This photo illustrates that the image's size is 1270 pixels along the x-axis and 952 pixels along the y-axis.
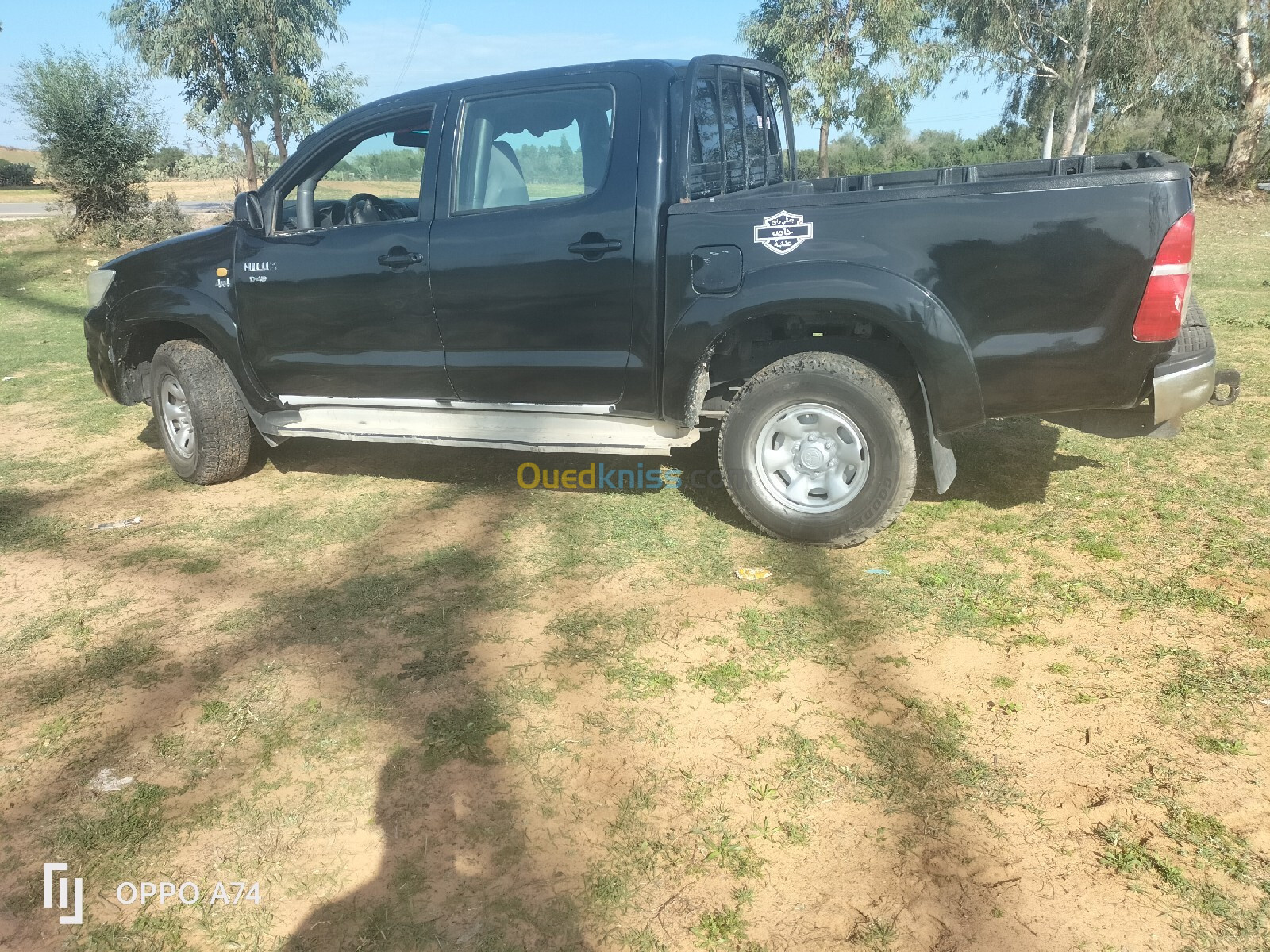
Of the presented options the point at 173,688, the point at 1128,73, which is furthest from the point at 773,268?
the point at 1128,73

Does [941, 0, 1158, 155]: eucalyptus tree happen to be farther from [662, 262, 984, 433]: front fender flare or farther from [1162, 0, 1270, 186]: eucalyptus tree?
[662, 262, 984, 433]: front fender flare

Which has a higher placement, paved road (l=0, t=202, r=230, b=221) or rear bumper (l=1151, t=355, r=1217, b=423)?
paved road (l=0, t=202, r=230, b=221)

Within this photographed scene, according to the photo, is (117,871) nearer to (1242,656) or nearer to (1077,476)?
(1242,656)

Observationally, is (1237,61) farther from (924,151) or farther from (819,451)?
(924,151)

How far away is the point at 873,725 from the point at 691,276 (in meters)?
2.02

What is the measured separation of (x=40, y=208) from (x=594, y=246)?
26354mm

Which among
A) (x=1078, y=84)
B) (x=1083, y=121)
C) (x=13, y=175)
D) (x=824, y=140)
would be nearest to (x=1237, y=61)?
(x=1078, y=84)

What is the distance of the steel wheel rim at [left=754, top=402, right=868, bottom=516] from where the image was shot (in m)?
4.11

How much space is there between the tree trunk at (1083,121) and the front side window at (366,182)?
99.0 ft

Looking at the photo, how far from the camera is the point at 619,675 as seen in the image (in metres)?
3.29

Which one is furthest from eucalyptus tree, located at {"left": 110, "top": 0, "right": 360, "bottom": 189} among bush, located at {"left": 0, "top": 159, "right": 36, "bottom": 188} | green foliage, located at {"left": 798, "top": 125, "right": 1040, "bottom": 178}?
green foliage, located at {"left": 798, "top": 125, "right": 1040, "bottom": 178}

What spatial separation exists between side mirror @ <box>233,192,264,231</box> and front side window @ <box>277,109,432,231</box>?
104mm

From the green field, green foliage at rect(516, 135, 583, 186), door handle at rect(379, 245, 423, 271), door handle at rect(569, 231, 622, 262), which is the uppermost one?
green foliage at rect(516, 135, 583, 186)

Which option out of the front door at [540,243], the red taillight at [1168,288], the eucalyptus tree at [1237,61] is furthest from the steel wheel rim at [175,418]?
the eucalyptus tree at [1237,61]
